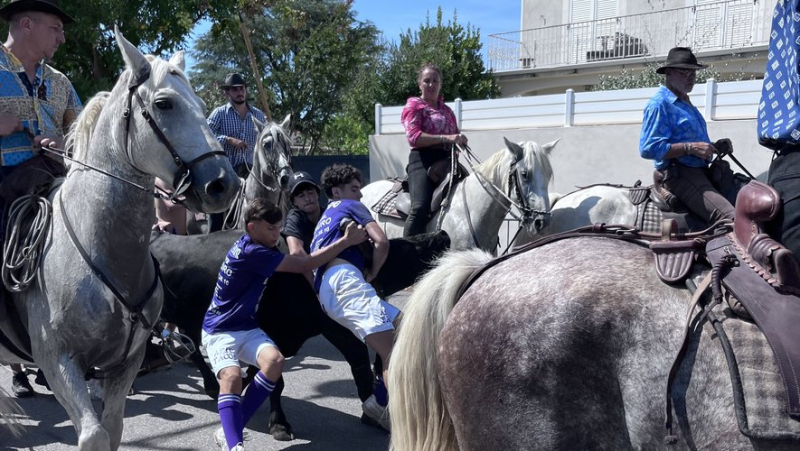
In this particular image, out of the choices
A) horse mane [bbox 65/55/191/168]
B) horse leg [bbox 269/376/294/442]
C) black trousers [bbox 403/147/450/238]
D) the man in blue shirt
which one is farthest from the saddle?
horse mane [bbox 65/55/191/168]

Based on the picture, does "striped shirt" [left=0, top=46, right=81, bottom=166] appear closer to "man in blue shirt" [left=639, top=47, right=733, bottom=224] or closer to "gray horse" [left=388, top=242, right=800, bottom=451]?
"gray horse" [left=388, top=242, right=800, bottom=451]

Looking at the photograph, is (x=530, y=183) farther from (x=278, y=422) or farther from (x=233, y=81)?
(x=233, y=81)

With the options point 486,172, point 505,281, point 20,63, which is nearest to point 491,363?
point 505,281

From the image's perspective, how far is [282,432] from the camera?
4.59 m

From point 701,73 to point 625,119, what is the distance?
4.24 metres

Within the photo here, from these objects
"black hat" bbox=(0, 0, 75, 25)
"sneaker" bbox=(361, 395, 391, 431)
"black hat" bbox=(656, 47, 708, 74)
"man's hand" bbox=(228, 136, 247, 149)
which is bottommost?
"sneaker" bbox=(361, 395, 391, 431)

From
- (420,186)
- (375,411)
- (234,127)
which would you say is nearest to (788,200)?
(375,411)

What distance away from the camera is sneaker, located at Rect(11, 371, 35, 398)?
5414 millimetres

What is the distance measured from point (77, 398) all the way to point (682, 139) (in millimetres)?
4367

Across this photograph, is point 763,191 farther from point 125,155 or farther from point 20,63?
point 20,63

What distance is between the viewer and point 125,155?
10.7 feet

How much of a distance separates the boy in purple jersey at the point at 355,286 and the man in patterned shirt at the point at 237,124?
107 inches

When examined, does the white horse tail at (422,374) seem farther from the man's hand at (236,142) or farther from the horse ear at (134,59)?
the man's hand at (236,142)

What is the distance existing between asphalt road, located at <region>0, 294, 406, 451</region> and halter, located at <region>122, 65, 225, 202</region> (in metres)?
2.06
